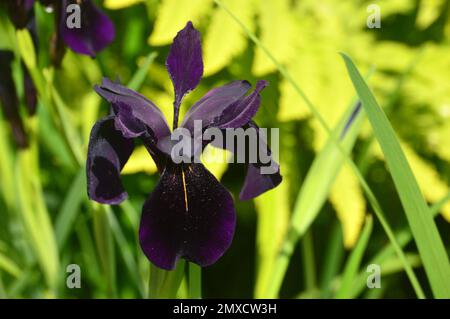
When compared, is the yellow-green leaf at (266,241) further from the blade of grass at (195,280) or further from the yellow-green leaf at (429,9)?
the yellow-green leaf at (429,9)

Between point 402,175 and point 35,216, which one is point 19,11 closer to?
point 35,216

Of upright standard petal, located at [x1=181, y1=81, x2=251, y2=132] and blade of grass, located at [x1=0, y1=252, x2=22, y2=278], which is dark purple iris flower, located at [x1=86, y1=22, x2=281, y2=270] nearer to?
upright standard petal, located at [x1=181, y1=81, x2=251, y2=132]

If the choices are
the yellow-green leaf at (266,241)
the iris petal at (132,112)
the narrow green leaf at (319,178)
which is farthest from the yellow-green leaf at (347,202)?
the iris petal at (132,112)
